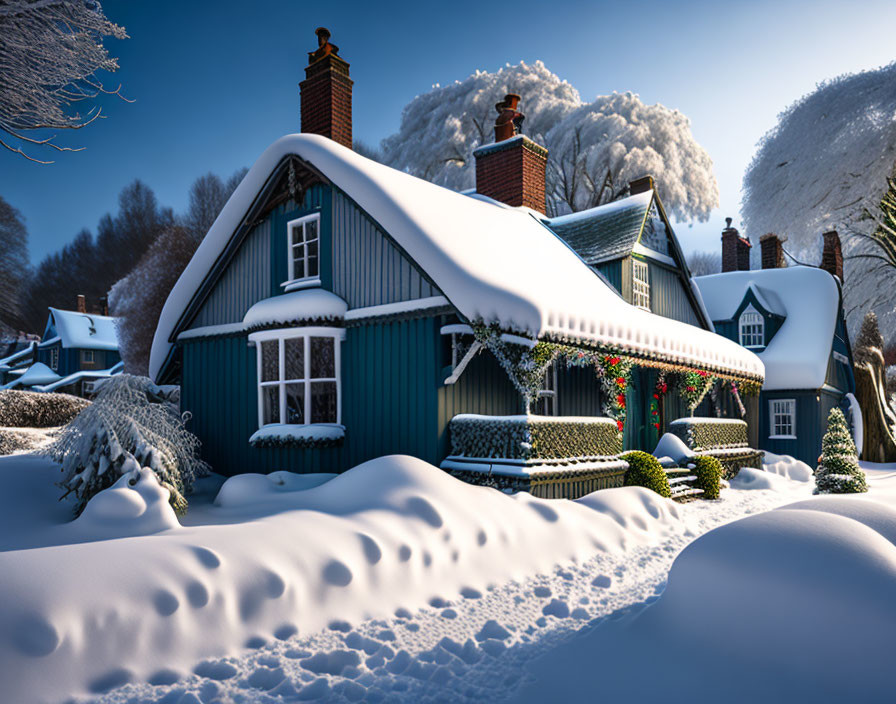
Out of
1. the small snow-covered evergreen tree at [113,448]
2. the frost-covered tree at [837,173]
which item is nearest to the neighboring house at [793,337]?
the frost-covered tree at [837,173]

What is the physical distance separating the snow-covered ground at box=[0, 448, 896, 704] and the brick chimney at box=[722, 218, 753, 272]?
2208 cm

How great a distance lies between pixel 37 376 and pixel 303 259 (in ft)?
119

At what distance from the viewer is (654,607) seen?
519cm

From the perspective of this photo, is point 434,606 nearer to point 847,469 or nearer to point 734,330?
point 847,469

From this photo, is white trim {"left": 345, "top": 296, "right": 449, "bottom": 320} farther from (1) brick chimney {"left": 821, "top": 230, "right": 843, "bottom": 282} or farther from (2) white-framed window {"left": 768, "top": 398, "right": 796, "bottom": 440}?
(1) brick chimney {"left": 821, "top": 230, "right": 843, "bottom": 282}

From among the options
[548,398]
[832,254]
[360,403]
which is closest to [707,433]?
[548,398]

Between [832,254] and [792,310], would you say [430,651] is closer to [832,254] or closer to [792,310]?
[792,310]

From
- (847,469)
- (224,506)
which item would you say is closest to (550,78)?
(847,469)

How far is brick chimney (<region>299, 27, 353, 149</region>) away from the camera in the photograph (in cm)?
1294

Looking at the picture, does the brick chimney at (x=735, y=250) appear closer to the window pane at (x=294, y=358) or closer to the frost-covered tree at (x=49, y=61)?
the window pane at (x=294, y=358)

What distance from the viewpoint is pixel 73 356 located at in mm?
40625

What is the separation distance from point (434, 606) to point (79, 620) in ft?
9.53

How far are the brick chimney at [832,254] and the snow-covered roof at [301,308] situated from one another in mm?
20057

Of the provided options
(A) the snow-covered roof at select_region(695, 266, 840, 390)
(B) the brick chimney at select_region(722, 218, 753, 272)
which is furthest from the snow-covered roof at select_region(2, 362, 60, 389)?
(B) the brick chimney at select_region(722, 218, 753, 272)
